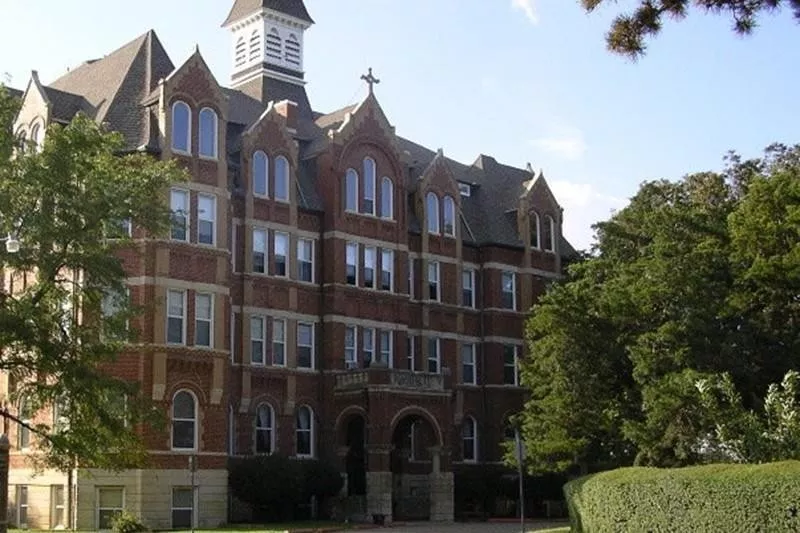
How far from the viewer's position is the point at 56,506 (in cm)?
4500

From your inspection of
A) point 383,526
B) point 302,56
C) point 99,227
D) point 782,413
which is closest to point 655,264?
point 782,413

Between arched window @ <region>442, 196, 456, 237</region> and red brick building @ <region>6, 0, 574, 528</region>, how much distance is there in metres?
0.15

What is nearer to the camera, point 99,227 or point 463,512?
point 99,227

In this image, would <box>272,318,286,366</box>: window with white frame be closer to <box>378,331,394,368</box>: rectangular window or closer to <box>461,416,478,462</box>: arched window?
<box>378,331,394,368</box>: rectangular window

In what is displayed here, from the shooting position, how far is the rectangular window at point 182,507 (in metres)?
44.9

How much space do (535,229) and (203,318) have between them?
67.6 feet

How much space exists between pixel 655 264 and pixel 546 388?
21.1 feet

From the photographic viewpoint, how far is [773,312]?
43844 mm

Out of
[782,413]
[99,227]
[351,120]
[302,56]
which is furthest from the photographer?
[302,56]

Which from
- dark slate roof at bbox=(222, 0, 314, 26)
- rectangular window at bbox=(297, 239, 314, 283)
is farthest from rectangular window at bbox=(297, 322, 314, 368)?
dark slate roof at bbox=(222, 0, 314, 26)

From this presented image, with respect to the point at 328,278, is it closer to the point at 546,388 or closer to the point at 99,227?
the point at 546,388

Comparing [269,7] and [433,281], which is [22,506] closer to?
[433,281]

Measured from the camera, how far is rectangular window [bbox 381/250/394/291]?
182ft

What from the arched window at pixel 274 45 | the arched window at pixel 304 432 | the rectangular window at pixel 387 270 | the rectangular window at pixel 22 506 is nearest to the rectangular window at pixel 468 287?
the rectangular window at pixel 387 270
